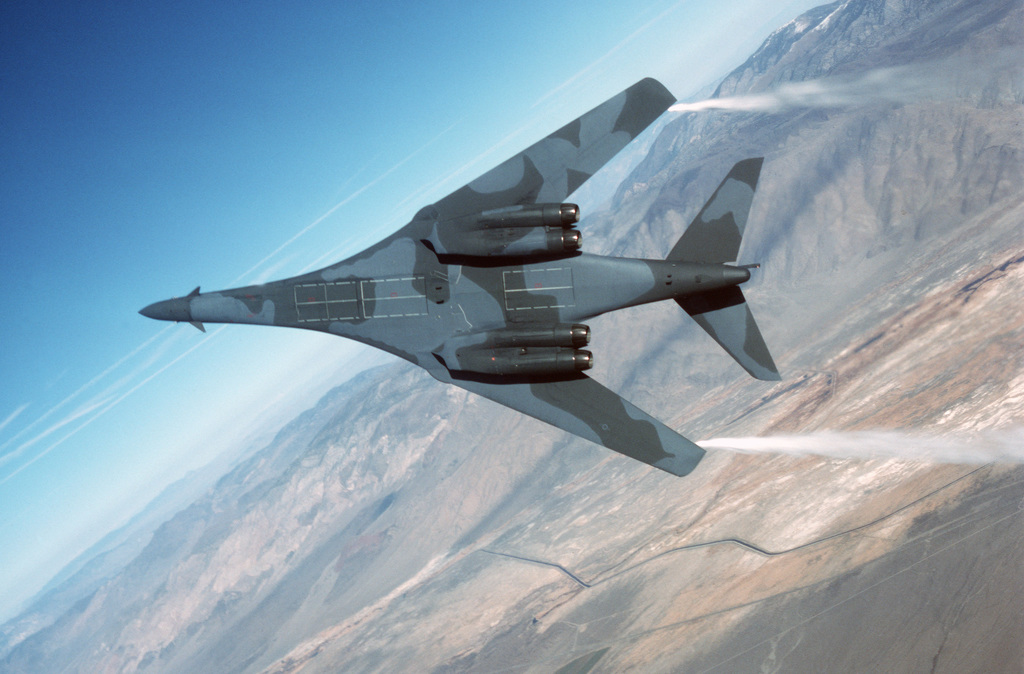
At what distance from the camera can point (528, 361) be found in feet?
39.2

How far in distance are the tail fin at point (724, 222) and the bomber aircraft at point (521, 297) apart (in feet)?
0.09

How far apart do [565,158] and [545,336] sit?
210 inches

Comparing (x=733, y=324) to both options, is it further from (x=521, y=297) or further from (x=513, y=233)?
(x=513, y=233)

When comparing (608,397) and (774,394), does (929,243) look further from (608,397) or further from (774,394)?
(608,397)

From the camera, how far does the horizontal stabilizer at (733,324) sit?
519 inches

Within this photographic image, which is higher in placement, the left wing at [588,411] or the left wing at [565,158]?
the left wing at [565,158]

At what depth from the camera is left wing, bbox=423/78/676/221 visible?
13.9 m

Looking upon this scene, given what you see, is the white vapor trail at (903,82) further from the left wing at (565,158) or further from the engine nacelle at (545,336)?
the engine nacelle at (545,336)

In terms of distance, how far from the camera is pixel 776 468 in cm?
7125

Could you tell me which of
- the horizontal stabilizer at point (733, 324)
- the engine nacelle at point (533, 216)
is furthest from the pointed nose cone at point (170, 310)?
the horizontal stabilizer at point (733, 324)

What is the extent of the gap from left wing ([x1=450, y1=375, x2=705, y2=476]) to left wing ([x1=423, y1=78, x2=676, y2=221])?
4.69 m

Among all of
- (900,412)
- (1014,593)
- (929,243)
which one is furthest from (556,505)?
(929,243)

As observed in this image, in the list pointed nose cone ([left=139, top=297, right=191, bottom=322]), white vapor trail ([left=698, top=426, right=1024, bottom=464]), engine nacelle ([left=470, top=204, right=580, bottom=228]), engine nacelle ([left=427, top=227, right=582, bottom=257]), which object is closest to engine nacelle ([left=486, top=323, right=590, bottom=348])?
engine nacelle ([left=427, top=227, right=582, bottom=257])

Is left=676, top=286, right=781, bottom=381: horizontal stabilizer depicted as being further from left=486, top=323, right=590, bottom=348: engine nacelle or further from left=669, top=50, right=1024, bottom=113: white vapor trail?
left=669, top=50, right=1024, bottom=113: white vapor trail
